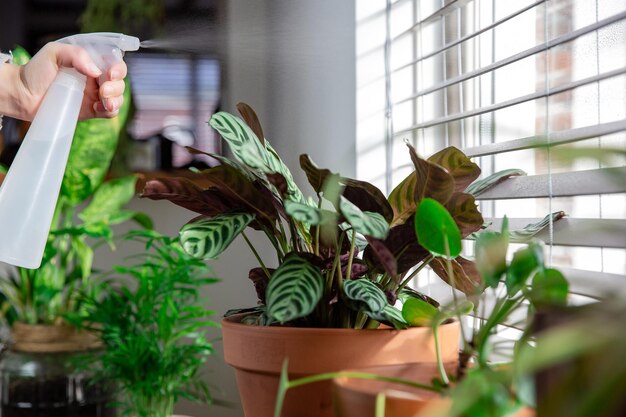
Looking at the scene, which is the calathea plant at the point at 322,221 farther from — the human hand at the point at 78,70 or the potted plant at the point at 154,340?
the potted plant at the point at 154,340

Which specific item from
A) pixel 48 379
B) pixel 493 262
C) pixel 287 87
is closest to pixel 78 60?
pixel 493 262

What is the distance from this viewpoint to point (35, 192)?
2.38 ft

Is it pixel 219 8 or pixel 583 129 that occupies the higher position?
pixel 219 8

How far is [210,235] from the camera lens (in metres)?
0.65

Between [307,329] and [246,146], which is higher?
[246,146]

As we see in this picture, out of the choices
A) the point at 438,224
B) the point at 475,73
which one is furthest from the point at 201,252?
the point at 475,73

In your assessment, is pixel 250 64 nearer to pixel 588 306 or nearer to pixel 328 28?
pixel 328 28

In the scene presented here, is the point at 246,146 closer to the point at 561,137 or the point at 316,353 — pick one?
the point at 316,353

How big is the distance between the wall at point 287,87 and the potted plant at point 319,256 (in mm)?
586

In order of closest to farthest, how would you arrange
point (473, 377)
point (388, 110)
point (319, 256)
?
point (473, 377)
point (319, 256)
point (388, 110)

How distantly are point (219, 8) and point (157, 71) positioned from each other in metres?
0.24

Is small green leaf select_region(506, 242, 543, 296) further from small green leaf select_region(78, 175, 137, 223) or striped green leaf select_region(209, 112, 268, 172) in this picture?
small green leaf select_region(78, 175, 137, 223)

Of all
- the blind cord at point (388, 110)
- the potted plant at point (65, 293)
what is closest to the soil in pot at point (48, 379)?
the potted plant at point (65, 293)

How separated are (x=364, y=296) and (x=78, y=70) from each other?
1.20 ft
